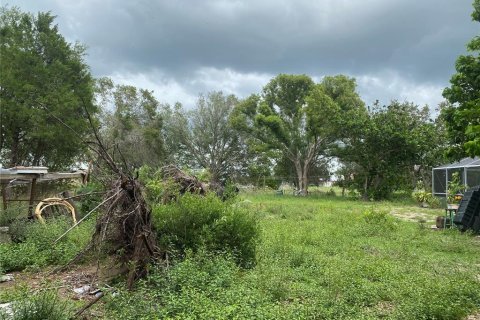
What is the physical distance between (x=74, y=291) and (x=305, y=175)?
2926cm

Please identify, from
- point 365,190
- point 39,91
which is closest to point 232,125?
point 365,190

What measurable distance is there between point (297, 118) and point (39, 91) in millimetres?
18765

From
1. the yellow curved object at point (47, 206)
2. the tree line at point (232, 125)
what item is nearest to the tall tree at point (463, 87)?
the tree line at point (232, 125)

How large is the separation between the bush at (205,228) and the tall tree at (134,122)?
97.1 feet

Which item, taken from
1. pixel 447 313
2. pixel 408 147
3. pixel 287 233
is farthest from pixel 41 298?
pixel 408 147

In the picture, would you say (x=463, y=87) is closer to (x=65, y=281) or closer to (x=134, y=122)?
(x=65, y=281)

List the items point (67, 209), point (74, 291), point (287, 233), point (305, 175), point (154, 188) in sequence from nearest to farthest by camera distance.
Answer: point (74, 291) < point (154, 188) < point (287, 233) < point (67, 209) < point (305, 175)

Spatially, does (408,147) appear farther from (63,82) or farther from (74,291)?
(74,291)

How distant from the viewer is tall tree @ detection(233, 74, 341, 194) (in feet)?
98.2

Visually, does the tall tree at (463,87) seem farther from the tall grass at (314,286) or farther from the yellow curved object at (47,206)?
the yellow curved object at (47,206)

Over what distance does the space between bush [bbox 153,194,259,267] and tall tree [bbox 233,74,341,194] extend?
22.9m

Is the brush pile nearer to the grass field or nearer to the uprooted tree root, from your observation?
the grass field

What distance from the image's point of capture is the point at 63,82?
24281mm

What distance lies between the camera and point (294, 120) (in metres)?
34.1
